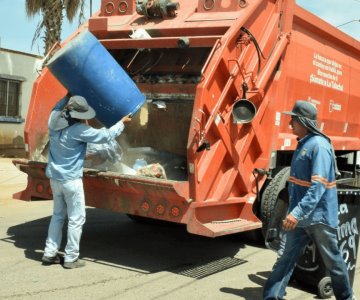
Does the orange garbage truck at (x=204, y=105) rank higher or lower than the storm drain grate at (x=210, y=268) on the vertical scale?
higher

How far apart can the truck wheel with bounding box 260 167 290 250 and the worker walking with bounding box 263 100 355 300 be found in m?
1.19

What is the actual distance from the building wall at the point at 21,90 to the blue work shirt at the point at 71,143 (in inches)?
426

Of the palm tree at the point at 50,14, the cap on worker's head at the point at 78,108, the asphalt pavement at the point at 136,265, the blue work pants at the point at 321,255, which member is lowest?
the asphalt pavement at the point at 136,265

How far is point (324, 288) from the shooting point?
4.43m

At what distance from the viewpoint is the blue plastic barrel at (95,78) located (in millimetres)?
4953

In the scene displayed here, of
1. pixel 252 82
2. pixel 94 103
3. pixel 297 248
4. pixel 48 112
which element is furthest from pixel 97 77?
pixel 297 248

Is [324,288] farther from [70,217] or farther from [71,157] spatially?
[71,157]

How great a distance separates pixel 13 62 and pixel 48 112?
10318 millimetres

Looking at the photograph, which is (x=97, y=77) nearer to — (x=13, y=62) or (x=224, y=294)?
(x=224, y=294)

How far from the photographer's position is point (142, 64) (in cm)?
633

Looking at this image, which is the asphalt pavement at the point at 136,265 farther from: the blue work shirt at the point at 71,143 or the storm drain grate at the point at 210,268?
the blue work shirt at the point at 71,143

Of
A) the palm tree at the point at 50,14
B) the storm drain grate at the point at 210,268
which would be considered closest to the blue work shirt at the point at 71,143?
the storm drain grate at the point at 210,268

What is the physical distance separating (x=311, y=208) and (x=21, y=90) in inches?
528

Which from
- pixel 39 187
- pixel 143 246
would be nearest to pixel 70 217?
pixel 39 187
